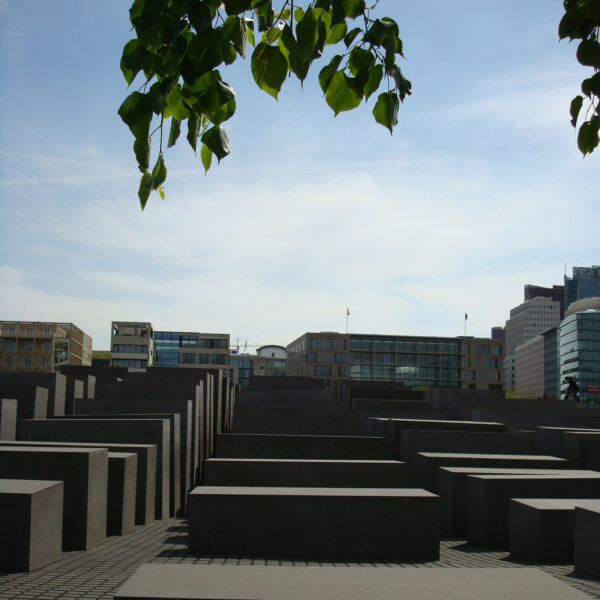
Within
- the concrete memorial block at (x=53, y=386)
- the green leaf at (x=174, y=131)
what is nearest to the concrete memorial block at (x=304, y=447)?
the concrete memorial block at (x=53, y=386)

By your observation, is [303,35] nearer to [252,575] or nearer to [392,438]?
[252,575]

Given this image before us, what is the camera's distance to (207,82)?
8.97 feet

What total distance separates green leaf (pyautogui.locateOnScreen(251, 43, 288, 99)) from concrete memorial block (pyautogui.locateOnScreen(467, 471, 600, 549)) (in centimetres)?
774

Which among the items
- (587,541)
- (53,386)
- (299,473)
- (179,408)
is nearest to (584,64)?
(587,541)

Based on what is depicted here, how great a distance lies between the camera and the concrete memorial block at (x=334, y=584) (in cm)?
423

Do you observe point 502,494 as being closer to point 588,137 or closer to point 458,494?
point 458,494

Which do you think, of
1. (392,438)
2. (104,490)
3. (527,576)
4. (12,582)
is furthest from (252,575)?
→ (392,438)

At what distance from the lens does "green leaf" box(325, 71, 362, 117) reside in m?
2.75

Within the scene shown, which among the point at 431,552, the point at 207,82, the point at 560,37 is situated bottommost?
the point at 431,552

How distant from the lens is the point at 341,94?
9.12 feet

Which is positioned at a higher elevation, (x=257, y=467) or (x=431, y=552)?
(x=257, y=467)

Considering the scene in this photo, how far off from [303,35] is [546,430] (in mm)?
13596

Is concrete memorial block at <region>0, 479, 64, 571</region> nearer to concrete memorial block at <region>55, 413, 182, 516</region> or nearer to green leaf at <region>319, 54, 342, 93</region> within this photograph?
green leaf at <region>319, 54, 342, 93</region>

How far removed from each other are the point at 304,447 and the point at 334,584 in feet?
31.7
